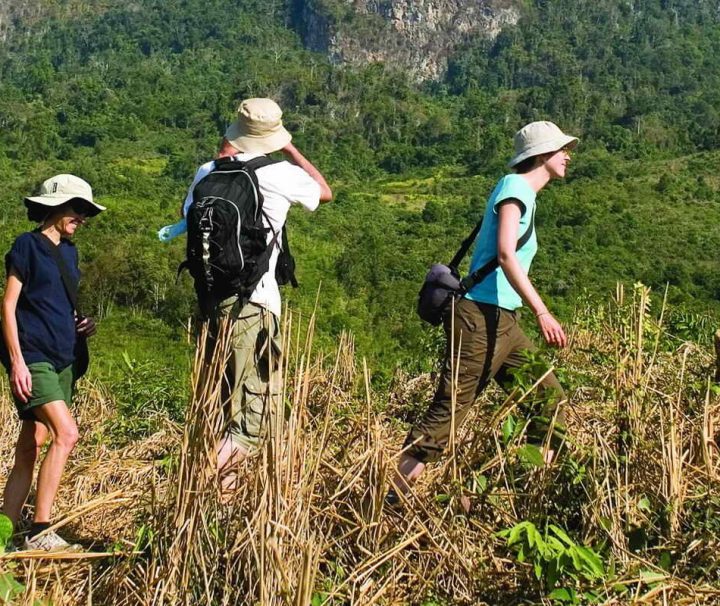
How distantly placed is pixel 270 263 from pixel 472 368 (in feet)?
2.03

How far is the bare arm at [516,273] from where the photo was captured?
2256 millimetres

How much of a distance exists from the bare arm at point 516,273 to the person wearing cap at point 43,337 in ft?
3.65

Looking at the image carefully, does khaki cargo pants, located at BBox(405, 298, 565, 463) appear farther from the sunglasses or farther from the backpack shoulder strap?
the sunglasses

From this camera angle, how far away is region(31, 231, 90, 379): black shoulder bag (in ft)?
7.81

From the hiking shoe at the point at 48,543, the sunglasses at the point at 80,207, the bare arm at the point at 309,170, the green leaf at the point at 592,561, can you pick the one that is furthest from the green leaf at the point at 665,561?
the sunglasses at the point at 80,207

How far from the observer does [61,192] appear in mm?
2402

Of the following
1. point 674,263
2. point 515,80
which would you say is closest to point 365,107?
point 515,80

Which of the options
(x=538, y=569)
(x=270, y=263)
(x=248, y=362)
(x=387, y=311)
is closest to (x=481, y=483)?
(x=538, y=569)

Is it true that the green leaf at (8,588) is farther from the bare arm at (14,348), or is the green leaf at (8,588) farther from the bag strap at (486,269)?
the bag strap at (486,269)

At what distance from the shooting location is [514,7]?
91062 mm

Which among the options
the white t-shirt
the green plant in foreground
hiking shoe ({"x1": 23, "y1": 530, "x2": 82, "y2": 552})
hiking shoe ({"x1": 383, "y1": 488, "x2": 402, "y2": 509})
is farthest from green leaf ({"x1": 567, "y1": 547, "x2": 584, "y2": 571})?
hiking shoe ({"x1": 23, "y1": 530, "x2": 82, "y2": 552})

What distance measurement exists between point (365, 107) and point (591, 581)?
6127 cm

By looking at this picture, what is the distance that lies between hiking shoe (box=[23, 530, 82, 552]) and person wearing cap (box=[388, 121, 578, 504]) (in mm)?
802

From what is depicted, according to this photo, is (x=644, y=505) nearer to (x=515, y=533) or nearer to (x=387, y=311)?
(x=515, y=533)
